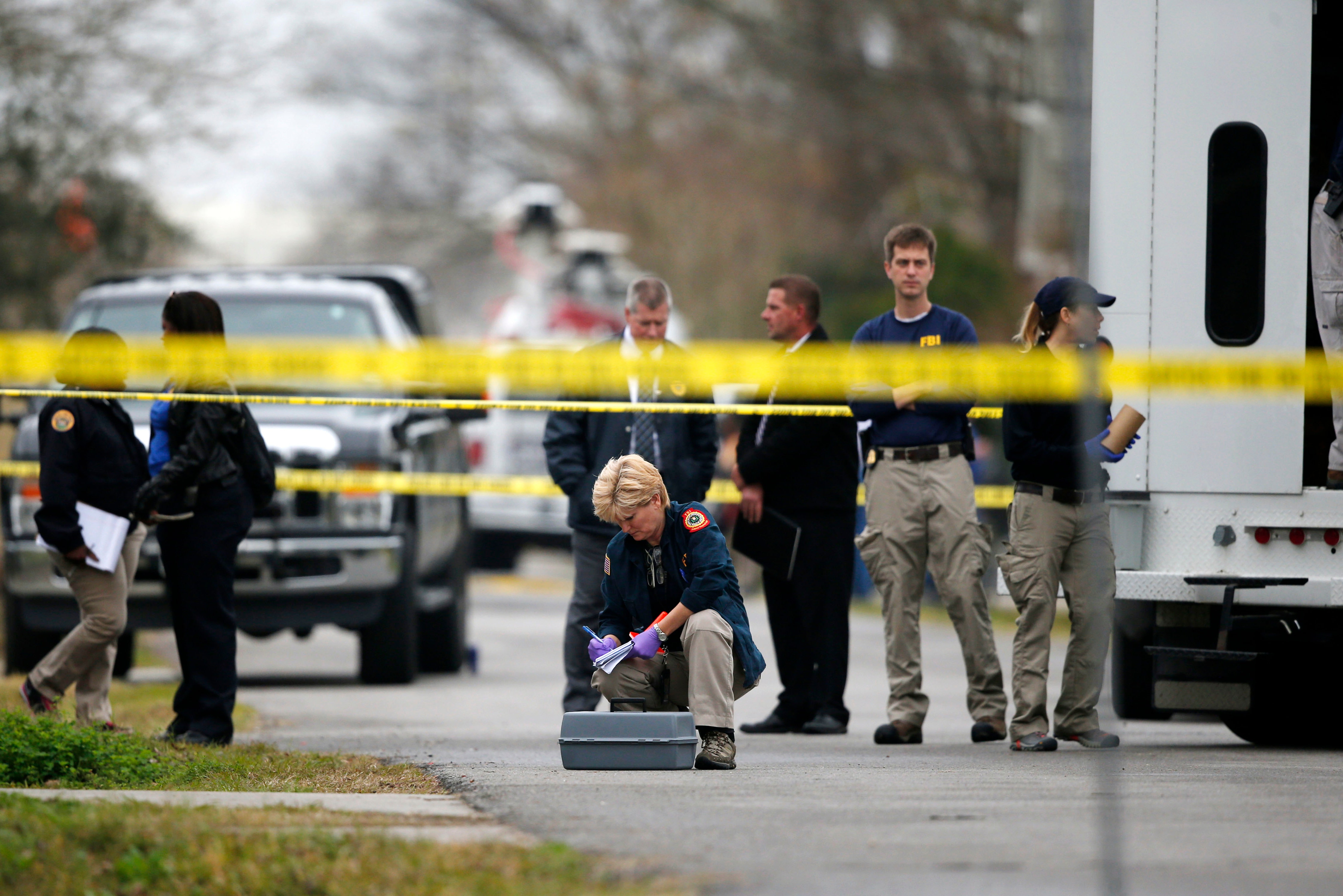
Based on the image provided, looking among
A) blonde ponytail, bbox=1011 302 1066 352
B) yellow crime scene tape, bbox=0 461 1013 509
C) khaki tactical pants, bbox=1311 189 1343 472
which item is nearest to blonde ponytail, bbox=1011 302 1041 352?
blonde ponytail, bbox=1011 302 1066 352

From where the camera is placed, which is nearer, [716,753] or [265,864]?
[265,864]

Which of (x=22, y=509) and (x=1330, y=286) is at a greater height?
(x=1330, y=286)

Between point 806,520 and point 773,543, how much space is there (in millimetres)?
181

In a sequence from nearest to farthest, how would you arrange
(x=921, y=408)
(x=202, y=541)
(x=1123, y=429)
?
1. (x=1123, y=429)
2. (x=202, y=541)
3. (x=921, y=408)

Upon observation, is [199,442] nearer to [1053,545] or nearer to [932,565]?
[932,565]

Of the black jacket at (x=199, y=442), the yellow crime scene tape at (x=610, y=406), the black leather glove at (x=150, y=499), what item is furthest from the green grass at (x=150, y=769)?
the yellow crime scene tape at (x=610, y=406)

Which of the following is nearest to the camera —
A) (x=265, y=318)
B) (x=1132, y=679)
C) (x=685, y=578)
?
(x=685, y=578)

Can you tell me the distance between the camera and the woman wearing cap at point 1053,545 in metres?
8.13

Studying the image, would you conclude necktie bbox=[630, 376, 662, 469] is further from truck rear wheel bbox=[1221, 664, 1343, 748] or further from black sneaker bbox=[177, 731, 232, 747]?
truck rear wheel bbox=[1221, 664, 1343, 748]

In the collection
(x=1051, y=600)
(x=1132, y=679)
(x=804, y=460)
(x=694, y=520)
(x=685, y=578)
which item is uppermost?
(x=804, y=460)

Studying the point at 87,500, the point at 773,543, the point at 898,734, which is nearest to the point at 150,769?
the point at 87,500

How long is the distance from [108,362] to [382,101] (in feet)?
127

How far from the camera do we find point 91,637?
873 centimetres

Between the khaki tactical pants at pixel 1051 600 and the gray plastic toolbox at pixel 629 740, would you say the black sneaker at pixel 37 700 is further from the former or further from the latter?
the khaki tactical pants at pixel 1051 600
